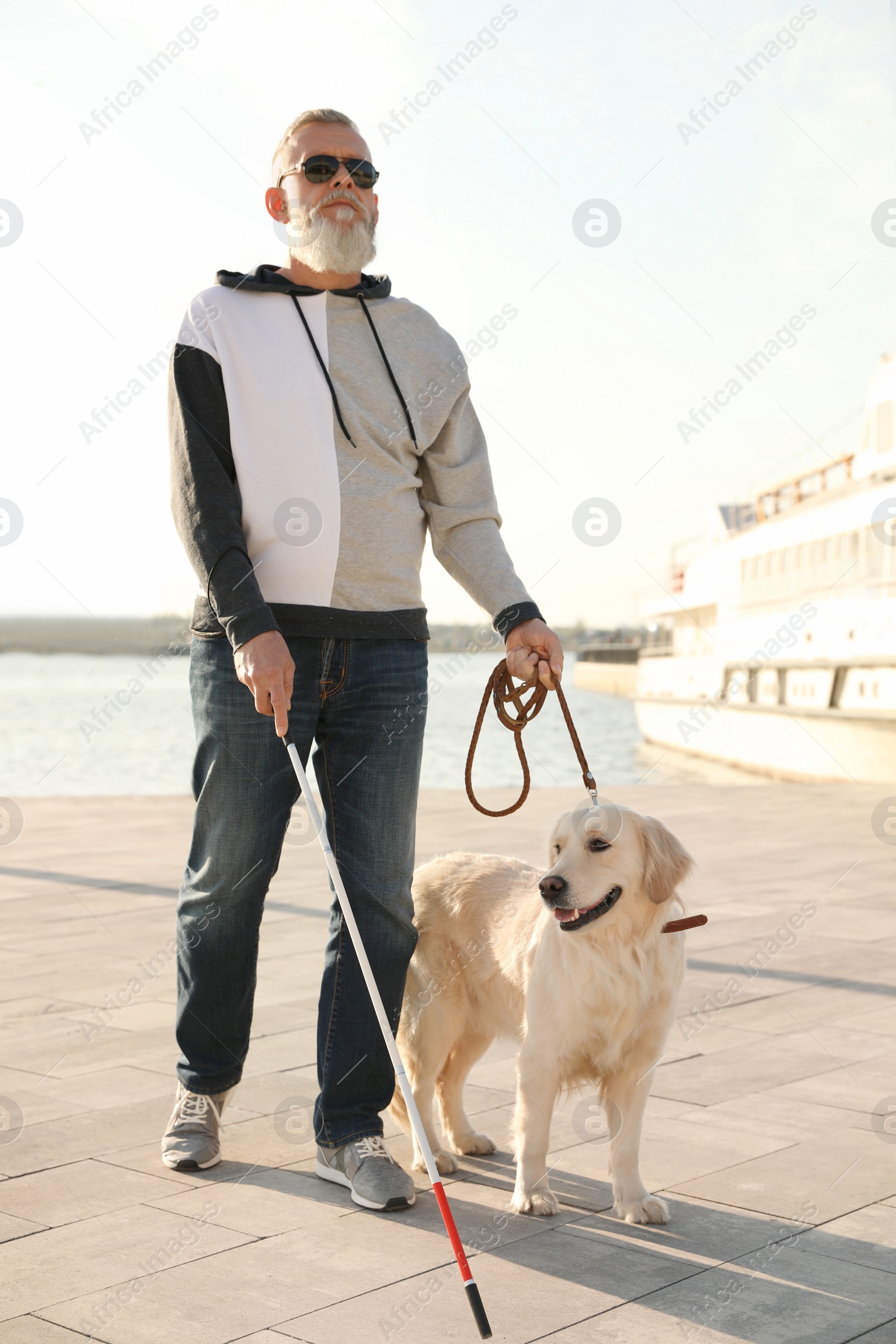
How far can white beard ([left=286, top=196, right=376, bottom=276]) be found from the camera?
3.06 metres

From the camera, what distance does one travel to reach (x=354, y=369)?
10.1 feet

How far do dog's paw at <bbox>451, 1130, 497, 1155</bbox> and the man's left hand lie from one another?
1216 millimetres

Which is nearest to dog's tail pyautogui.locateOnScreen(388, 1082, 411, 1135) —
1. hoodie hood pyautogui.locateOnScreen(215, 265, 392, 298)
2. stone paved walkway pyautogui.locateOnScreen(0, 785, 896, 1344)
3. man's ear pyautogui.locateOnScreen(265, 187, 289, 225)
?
stone paved walkway pyautogui.locateOnScreen(0, 785, 896, 1344)

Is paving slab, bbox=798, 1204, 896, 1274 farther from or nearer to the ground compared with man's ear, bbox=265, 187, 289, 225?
nearer to the ground

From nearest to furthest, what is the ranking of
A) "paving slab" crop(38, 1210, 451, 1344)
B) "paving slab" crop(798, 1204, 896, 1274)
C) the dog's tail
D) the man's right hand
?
"paving slab" crop(38, 1210, 451, 1344) < "paving slab" crop(798, 1204, 896, 1274) < the man's right hand < the dog's tail

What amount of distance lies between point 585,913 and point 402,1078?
0.63m

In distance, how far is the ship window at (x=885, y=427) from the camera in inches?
950

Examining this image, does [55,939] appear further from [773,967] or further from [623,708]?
Answer: [623,708]

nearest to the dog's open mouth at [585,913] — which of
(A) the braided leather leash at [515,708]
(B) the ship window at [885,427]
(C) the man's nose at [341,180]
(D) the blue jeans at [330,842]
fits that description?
(A) the braided leather leash at [515,708]

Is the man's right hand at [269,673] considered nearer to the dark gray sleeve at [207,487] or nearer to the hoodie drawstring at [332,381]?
the dark gray sleeve at [207,487]

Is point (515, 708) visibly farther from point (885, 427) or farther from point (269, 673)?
point (885, 427)

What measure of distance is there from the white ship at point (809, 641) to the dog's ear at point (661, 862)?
17.6 meters

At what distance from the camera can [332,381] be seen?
303cm

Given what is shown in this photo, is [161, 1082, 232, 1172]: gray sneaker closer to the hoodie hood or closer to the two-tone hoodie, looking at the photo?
the two-tone hoodie
